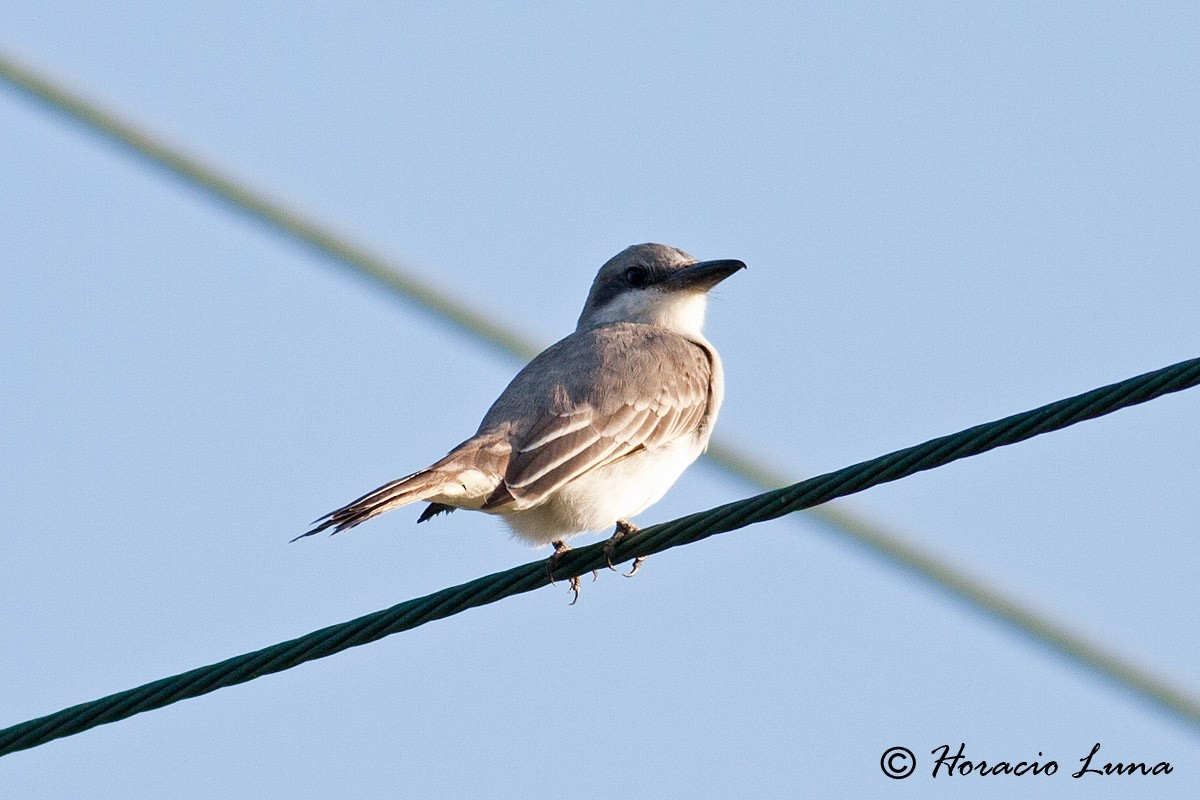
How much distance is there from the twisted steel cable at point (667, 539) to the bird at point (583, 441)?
2.61 ft

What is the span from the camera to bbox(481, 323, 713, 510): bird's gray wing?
7352 mm

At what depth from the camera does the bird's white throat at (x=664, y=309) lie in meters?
9.59

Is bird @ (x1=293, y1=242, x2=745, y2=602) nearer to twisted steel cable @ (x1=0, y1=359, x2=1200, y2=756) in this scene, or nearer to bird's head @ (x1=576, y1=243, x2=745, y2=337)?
bird's head @ (x1=576, y1=243, x2=745, y2=337)

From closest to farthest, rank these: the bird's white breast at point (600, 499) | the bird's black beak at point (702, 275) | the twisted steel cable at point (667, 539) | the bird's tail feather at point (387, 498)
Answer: the twisted steel cable at point (667, 539)
the bird's tail feather at point (387, 498)
the bird's white breast at point (600, 499)
the bird's black beak at point (702, 275)

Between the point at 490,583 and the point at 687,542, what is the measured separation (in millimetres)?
725

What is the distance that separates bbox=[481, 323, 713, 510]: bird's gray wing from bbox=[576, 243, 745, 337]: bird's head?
0.58 m

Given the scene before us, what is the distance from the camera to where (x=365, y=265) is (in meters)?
9.25

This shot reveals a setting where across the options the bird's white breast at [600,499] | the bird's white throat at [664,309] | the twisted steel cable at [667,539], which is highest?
the bird's white throat at [664,309]

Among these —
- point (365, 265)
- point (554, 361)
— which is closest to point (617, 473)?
point (554, 361)

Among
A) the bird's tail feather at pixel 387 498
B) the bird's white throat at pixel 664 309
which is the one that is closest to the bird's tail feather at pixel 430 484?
the bird's tail feather at pixel 387 498

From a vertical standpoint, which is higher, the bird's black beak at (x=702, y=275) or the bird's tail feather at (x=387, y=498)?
the bird's black beak at (x=702, y=275)

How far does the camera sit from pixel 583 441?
758cm

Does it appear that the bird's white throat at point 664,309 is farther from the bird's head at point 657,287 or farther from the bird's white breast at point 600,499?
the bird's white breast at point 600,499

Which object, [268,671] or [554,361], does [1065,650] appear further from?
[268,671]
